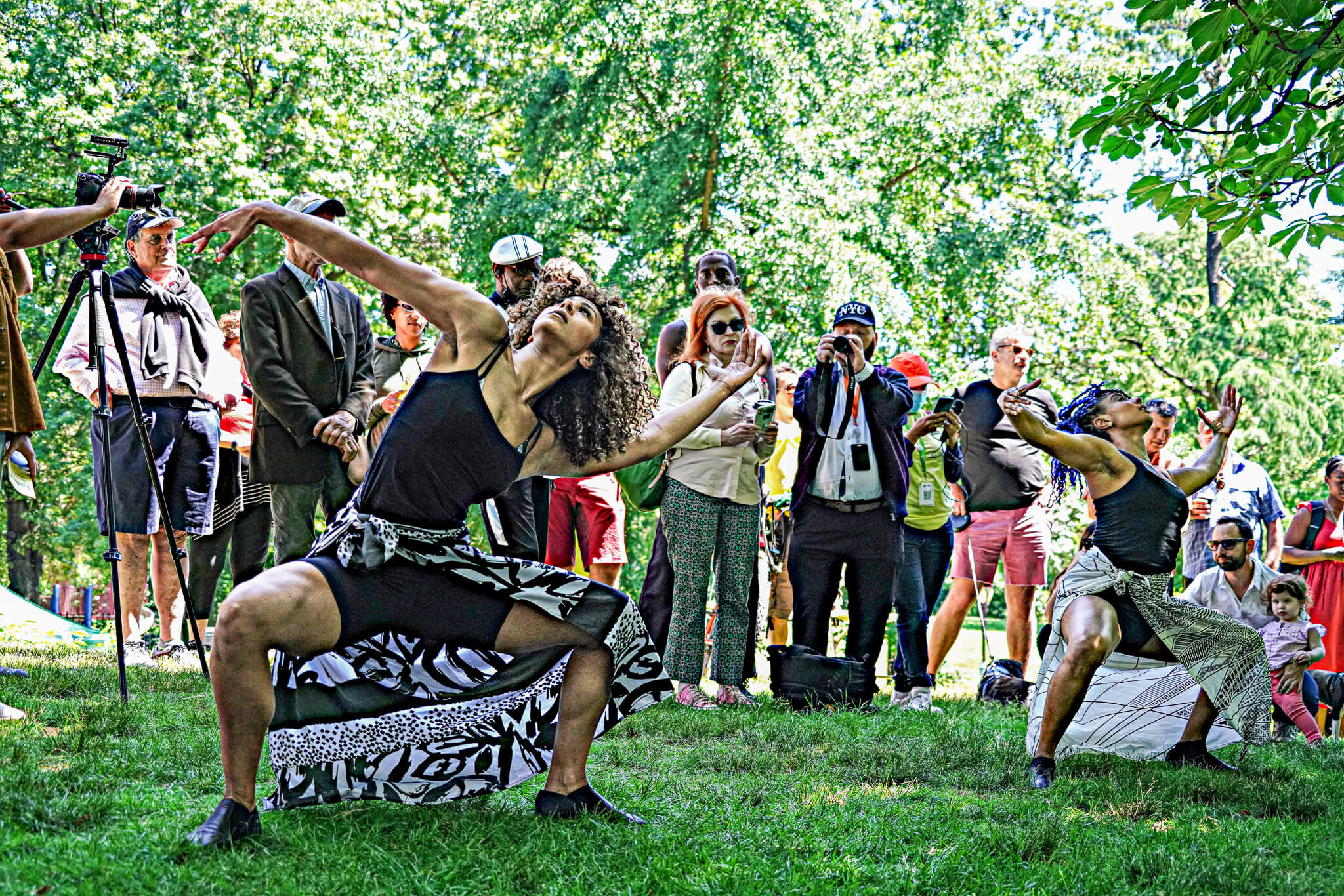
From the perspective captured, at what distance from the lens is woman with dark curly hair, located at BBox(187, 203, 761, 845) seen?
10.7 ft

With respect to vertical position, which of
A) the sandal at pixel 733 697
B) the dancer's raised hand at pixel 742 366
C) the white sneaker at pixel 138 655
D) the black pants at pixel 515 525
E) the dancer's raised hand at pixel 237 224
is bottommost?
the sandal at pixel 733 697

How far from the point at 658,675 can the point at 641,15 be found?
1589 centimetres

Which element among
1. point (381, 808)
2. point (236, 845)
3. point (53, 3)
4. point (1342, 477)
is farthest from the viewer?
point (53, 3)

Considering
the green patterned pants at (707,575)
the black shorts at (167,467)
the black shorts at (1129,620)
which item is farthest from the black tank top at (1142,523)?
the black shorts at (167,467)

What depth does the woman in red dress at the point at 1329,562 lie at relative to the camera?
8.90 meters

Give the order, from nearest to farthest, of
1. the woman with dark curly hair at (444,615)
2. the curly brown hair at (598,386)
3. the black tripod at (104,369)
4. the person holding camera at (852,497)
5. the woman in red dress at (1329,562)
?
the woman with dark curly hair at (444,615), the curly brown hair at (598,386), the black tripod at (104,369), the person holding camera at (852,497), the woman in red dress at (1329,562)

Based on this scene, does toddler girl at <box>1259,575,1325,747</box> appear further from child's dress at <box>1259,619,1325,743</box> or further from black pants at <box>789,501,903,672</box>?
black pants at <box>789,501,903,672</box>

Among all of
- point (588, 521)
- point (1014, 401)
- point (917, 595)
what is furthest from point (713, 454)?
point (1014, 401)

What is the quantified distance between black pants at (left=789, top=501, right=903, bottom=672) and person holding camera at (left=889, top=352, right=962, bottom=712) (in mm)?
155

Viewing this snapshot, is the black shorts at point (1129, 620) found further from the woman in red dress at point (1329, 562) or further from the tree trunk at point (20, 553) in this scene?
the tree trunk at point (20, 553)

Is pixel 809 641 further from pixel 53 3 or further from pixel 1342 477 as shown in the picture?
pixel 53 3

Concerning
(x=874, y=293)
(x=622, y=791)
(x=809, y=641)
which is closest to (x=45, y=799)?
(x=622, y=791)

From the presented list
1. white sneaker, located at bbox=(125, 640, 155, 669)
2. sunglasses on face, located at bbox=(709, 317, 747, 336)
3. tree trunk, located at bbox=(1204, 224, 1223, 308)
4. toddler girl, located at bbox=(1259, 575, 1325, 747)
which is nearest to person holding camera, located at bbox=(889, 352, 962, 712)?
sunglasses on face, located at bbox=(709, 317, 747, 336)

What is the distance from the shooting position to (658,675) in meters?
3.94
